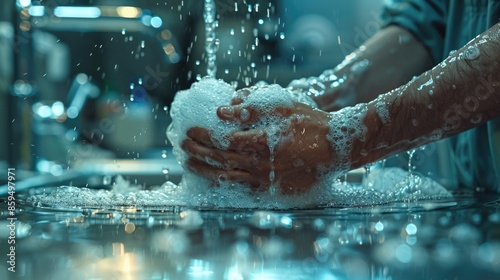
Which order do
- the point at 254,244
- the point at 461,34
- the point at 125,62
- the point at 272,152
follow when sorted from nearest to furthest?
the point at 254,244 < the point at 272,152 < the point at 461,34 < the point at 125,62

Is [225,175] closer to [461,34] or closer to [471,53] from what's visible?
[471,53]

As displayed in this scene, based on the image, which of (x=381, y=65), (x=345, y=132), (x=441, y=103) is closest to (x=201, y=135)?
(x=345, y=132)

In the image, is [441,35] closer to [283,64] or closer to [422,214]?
[422,214]

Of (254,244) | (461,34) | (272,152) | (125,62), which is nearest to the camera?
(254,244)

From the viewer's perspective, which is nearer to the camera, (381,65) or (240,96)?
(240,96)

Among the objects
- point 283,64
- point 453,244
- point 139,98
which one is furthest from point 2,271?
point 283,64

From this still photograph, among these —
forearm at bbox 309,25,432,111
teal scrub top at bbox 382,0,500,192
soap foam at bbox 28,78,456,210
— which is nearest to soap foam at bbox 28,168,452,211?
soap foam at bbox 28,78,456,210

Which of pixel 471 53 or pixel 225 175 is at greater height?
pixel 471 53
